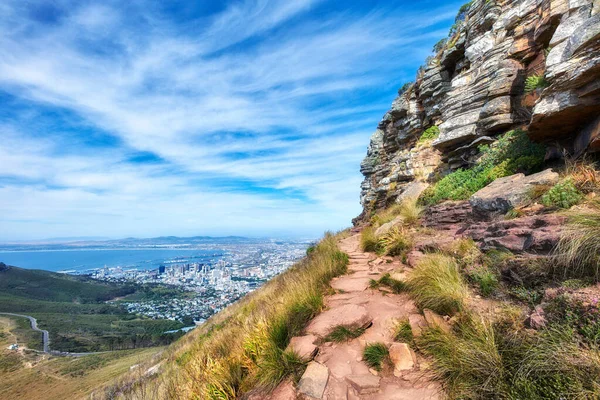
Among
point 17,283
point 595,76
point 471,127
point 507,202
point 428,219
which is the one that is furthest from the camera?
point 17,283

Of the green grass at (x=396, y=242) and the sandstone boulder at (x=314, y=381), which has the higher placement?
the green grass at (x=396, y=242)

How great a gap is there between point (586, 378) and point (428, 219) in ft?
22.6

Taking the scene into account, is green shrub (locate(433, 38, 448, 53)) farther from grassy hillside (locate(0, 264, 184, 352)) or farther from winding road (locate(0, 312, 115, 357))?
winding road (locate(0, 312, 115, 357))

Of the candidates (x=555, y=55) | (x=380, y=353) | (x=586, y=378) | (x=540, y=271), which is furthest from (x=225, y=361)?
(x=555, y=55)

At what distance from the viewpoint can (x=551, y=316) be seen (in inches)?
100

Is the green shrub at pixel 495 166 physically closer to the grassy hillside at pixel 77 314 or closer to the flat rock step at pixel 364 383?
the flat rock step at pixel 364 383

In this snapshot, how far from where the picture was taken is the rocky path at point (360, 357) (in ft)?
9.25

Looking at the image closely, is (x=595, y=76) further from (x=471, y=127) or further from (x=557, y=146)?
(x=471, y=127)

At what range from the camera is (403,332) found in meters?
3.49

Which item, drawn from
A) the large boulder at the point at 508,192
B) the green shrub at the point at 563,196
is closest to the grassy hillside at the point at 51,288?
the large boulder at the point at 508,192

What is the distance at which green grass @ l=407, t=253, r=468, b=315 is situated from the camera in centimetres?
369

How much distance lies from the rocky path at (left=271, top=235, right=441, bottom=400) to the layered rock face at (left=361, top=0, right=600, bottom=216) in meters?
4.98

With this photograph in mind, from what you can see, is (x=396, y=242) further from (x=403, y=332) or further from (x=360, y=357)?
(x=360, y=357)

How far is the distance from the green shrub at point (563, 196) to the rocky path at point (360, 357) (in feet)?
9.62
